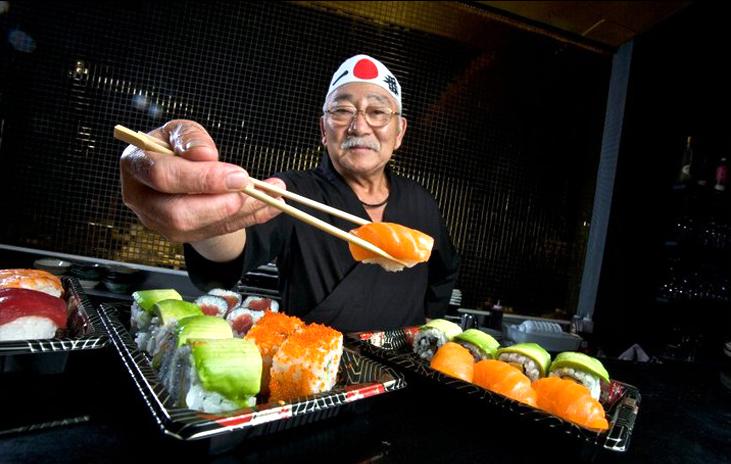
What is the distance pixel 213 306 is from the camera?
60.0 inches

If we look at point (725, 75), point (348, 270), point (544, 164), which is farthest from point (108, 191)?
point (725, 75)

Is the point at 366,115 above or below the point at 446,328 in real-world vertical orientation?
above

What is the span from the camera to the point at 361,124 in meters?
2.25

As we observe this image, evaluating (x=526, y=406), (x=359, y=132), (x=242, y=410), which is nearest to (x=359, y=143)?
(x=359, y=132)

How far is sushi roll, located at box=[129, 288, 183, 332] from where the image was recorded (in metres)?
1.29

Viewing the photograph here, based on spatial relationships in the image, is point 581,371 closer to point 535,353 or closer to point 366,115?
point 535,353

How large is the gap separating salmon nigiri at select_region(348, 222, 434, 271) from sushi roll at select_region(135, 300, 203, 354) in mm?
504

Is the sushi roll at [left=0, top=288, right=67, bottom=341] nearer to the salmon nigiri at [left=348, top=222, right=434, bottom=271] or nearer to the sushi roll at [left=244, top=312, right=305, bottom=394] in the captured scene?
the sushi roll at [left=244, top=312, right=305, bottom=394]

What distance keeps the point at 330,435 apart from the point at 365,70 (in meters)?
1.93

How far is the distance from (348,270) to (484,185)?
2.96 metres

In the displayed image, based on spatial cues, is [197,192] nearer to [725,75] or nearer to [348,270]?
[348,270]

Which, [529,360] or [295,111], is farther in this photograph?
[295,111]

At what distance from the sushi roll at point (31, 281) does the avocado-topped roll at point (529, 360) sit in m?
1.52

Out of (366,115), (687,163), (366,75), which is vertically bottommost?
(366,115)
